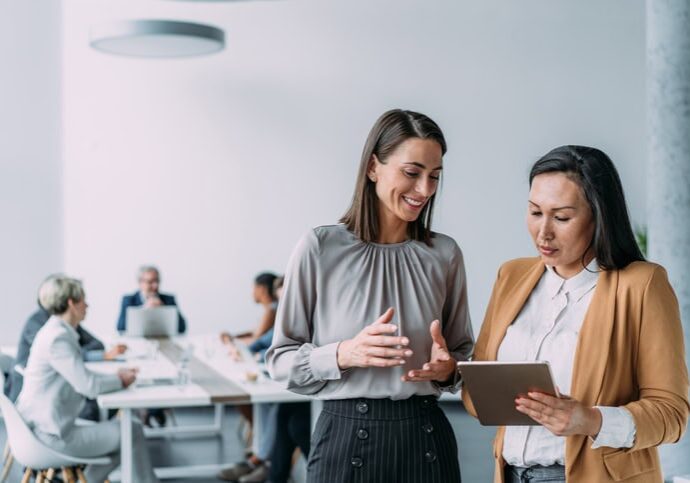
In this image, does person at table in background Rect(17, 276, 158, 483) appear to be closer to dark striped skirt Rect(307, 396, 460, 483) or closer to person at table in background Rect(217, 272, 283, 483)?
person at table in background Rect(217, 272, 283, 483)

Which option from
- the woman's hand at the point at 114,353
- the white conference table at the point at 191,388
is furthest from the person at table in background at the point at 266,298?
the woman's hand at the point at 114,353

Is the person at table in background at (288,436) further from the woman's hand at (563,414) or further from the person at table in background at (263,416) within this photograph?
the woman's hand at (563,414)

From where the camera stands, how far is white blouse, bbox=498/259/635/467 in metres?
2.19

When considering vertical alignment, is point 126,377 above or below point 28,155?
below

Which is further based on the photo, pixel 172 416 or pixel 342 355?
pixel 172 416

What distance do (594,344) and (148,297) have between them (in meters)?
6.55

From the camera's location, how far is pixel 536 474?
222 cm

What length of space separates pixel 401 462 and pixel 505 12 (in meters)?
7.68

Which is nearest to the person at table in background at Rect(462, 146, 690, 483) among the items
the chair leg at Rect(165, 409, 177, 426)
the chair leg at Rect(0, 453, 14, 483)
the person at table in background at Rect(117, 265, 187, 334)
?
the chair leg at Rect(0, 453, 14, 483)

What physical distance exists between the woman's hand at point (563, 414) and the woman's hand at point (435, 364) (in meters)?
0.30

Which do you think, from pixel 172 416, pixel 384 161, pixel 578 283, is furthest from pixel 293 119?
pixel 578 283

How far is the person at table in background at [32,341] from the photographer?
5488mm

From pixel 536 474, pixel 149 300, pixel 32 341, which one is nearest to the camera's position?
pixel 536 474

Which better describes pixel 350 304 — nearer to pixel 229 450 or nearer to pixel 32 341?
pixel 32 341
